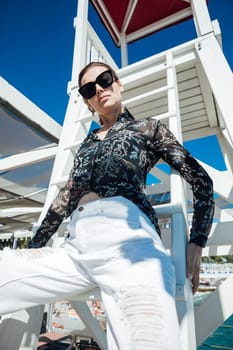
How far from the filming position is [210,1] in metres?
2.61

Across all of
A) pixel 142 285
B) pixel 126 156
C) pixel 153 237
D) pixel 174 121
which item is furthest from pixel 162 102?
pixel 142 285

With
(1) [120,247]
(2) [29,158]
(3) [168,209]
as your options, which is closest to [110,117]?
(3) [168,209]

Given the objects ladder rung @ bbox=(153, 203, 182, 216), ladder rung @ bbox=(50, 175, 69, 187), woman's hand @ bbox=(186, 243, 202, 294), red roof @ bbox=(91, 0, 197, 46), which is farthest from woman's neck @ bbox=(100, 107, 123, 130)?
red roof @ bbox=(91, 0, 197, 46)

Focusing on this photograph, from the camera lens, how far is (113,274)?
0.61 m

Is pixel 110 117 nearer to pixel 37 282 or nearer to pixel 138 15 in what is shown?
pixel 37 282

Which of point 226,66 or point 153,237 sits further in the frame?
point 226,66

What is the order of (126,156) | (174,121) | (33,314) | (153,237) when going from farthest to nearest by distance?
(174,121)
(33,314)
(126,156)
(153,237)

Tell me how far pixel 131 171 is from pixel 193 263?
36 centimetres

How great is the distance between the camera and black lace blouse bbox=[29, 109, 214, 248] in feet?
2.54

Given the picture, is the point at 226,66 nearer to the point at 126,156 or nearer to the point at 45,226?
the point at 126,156

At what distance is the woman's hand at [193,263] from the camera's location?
72 centimetres

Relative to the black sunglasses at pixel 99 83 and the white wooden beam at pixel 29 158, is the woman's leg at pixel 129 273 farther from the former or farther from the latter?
the white wooden beam at pixel 29 158

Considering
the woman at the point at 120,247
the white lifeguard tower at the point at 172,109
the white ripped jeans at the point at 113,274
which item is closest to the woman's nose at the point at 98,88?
the woman at the point at 120,247

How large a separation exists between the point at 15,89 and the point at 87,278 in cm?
190
